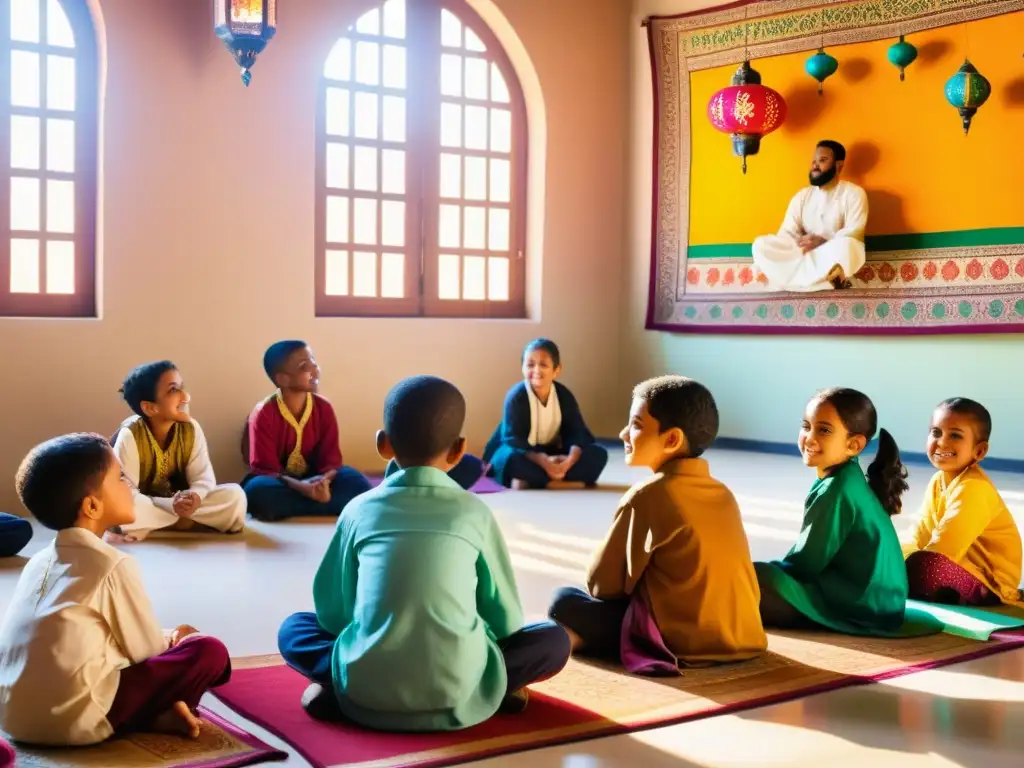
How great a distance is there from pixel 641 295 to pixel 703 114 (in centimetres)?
121

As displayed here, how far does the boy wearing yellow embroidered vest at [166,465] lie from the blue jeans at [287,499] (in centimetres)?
30

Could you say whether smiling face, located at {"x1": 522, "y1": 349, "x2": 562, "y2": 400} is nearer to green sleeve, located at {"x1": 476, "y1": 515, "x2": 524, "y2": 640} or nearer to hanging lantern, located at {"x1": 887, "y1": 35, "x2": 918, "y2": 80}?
hanging lantern, located at {"x1": 887, "y1": 35, "x2": 918, "y2": 80}

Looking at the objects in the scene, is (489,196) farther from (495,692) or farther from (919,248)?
(495,692)

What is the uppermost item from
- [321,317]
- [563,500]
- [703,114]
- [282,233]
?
[703,114]

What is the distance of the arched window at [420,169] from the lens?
7.23 meters

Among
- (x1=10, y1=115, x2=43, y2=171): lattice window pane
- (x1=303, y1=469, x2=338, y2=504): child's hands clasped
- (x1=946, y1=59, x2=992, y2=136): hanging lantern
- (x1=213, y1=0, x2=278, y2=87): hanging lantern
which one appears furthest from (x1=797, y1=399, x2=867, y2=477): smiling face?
(x1=10, y1=115, x2=43, y2=171): lattice window pane

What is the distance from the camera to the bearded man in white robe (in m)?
7.24

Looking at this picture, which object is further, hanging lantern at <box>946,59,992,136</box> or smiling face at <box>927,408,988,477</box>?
hanging lantern at <box>946,59,992,136</box>

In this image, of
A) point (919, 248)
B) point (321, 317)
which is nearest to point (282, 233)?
point (321, 317)

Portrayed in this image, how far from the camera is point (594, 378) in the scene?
842 centimetres

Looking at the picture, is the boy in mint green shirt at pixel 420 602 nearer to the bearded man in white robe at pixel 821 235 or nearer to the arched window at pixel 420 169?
the arched window at pixel 420 169

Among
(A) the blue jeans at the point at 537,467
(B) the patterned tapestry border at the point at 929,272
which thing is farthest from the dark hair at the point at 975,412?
(B) the patterned tapestry border at the point at 929,272

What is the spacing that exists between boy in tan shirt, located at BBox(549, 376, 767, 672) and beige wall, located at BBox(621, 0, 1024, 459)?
173 inches

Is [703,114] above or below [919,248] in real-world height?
above
